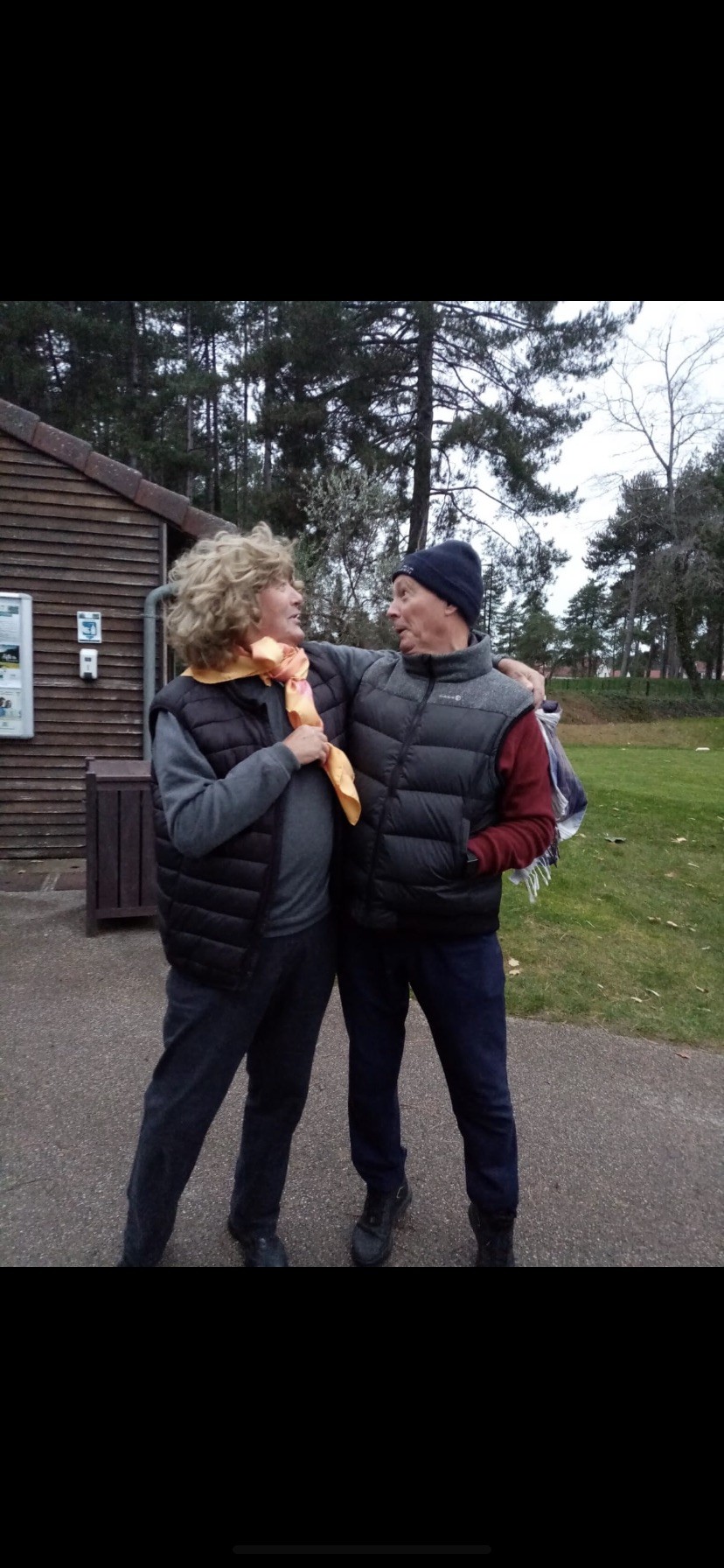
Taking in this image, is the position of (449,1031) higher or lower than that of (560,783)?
lower

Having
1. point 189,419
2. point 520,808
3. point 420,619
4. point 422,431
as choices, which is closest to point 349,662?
point 420,619

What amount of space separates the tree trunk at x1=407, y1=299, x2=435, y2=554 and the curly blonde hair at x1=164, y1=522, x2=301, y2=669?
1173cm

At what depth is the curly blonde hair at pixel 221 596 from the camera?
1.81 metres

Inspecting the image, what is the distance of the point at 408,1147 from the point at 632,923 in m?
3.27

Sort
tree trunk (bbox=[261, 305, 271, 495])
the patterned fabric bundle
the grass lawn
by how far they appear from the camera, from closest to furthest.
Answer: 1. the patterned fabric bundle
2. the grass lawn
3. tree trunk (bbox=[261, 305, 271, 495])

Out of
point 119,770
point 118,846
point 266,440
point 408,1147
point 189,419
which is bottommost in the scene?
point 408,1147

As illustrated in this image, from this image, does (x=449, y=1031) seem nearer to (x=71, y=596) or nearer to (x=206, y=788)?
(x=206, y=788)

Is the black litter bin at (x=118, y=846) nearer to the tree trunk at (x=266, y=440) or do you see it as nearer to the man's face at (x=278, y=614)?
the man's face at (x=278, y=614)

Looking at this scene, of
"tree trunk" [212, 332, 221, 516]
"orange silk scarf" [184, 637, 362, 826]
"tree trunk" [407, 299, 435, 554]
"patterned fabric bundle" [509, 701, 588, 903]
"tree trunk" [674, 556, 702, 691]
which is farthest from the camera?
"tree trunk" [674, 556, 702, 691]

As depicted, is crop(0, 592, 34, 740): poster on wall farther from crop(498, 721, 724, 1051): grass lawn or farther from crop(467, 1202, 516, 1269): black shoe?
crop(467, 1202, 516, 1269): black shoe

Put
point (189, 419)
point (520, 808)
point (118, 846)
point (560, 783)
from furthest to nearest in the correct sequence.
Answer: point (189, 419)
point (118, 846)
point (560, 783)
point (520, 808)

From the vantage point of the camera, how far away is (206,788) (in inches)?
68.8

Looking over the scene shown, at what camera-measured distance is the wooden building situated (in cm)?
616

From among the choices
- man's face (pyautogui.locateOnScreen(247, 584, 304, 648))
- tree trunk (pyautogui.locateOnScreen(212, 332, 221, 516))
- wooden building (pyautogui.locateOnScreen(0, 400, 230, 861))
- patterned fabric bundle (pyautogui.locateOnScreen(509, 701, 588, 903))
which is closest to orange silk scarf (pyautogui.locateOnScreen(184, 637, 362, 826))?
man's face (pyautogui.locateOnScreen(247, 584, 304, 648))
